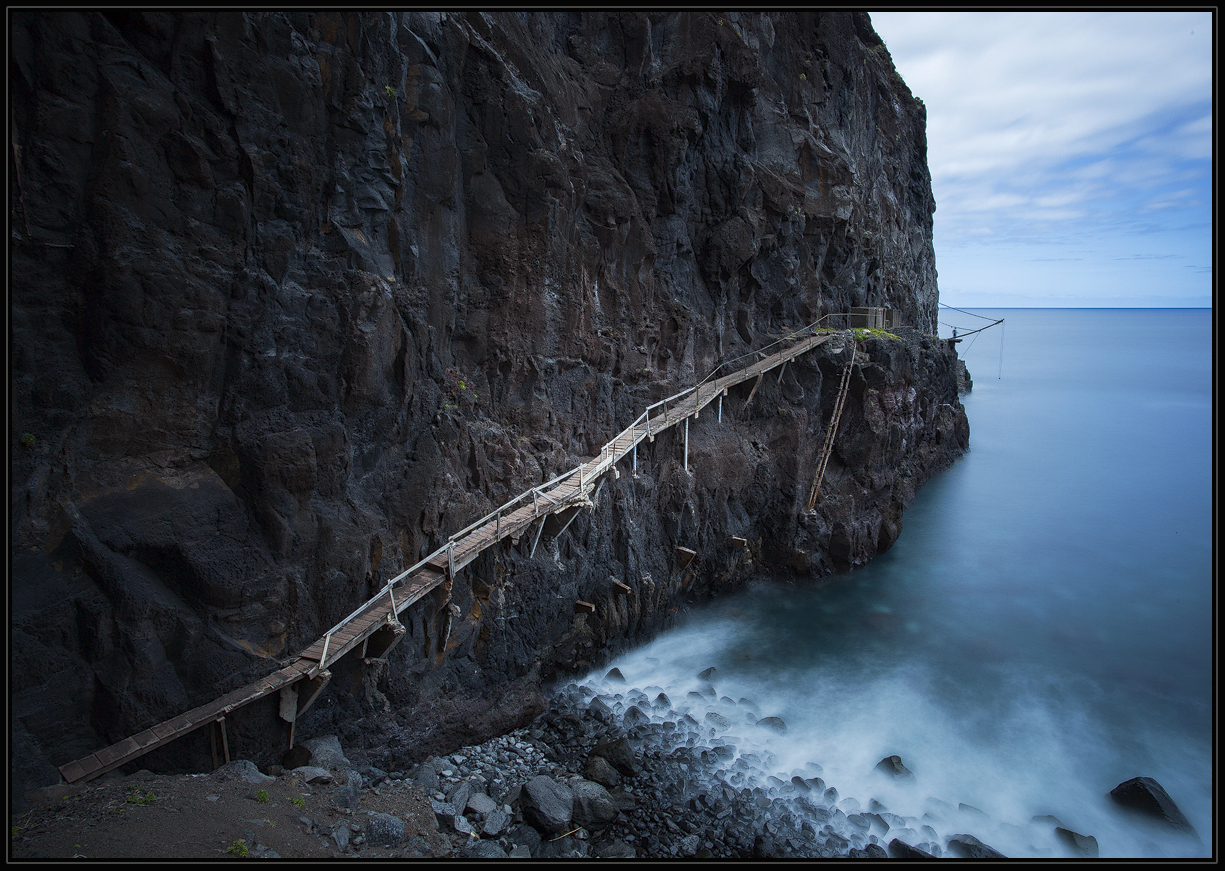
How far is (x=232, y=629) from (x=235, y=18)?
9.62 meters

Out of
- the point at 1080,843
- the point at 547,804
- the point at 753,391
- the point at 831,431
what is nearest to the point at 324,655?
the point at 547,804

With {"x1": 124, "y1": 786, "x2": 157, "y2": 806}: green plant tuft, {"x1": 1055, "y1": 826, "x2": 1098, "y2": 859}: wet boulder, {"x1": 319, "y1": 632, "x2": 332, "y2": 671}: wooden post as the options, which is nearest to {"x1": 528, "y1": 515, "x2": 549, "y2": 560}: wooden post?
{"x1": 319, "y1": 632, "x2": 332, "y2": 671}: wooden post

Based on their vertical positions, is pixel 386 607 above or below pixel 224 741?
above

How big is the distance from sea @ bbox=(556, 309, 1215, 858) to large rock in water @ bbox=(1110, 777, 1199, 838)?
0.33 metres

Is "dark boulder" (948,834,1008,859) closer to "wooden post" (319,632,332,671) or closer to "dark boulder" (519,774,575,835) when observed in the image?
"dark boulder" (519,774,575,835)

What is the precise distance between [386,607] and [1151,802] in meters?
16.4

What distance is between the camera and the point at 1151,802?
13.6 meters

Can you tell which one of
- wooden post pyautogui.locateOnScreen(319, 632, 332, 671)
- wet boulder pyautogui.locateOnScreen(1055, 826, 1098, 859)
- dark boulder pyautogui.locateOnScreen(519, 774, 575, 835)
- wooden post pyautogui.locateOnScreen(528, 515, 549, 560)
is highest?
wooden post pyautogui.locateOnScreen(528, 515, 549, 560)

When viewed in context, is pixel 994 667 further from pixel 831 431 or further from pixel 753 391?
pixel 753 391

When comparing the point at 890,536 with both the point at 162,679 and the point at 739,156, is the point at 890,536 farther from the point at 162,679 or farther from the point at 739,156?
the point at 162,679

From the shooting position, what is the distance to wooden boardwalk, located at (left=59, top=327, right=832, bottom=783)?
8.95 m

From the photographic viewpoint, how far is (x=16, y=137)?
8.28 m

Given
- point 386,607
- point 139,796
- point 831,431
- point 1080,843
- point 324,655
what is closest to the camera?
point 139,796
